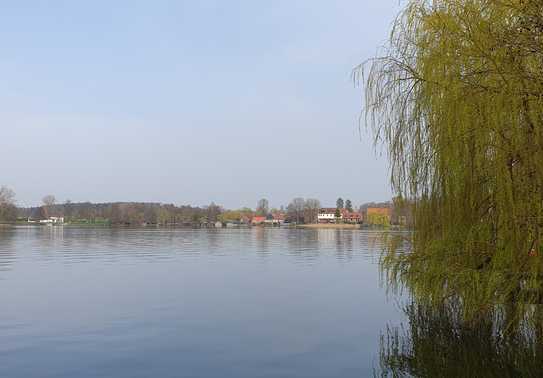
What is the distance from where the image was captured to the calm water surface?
40.6 ft

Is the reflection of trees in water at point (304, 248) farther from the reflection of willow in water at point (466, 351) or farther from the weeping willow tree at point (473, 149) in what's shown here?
the weeping willow tree at point (473, 149)

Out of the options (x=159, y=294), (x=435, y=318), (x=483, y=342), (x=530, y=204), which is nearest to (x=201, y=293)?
(x=159, y=294)

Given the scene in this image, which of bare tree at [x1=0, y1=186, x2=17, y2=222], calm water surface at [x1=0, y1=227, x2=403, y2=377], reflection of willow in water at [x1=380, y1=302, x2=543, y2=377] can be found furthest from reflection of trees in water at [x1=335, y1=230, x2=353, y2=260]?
bare tree at [x1=0, y1=186, x2=17, y2=222]

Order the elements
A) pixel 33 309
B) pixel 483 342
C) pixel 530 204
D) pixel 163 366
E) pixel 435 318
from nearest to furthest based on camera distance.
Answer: pixel 530 204
pixel 163 366
pixel 483 342
pixel 435 318
pixel 33 309

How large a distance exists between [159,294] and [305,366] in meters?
13.2

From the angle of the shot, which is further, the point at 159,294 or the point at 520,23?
the point at 159,294

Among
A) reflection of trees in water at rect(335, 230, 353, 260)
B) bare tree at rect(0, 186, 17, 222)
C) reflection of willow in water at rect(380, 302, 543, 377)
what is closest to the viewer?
reflection of willow in water at rect(380, 302, 543, 377)

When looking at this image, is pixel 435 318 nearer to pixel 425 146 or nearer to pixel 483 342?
pixel 483 342

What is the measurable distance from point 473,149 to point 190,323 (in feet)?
38.3

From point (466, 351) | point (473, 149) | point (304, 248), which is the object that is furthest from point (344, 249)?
point (473, 149)

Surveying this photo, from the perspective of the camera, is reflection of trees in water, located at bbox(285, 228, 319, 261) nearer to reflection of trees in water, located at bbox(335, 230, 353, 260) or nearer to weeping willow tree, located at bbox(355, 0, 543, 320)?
reflection of trees in water, located at bbox(335, 230, 353, 260)

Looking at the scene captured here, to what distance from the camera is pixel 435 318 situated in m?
16.7

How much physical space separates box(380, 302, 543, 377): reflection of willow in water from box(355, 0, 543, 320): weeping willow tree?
1668mm

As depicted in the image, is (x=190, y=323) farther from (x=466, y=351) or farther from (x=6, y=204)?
(x=6, y=204)
